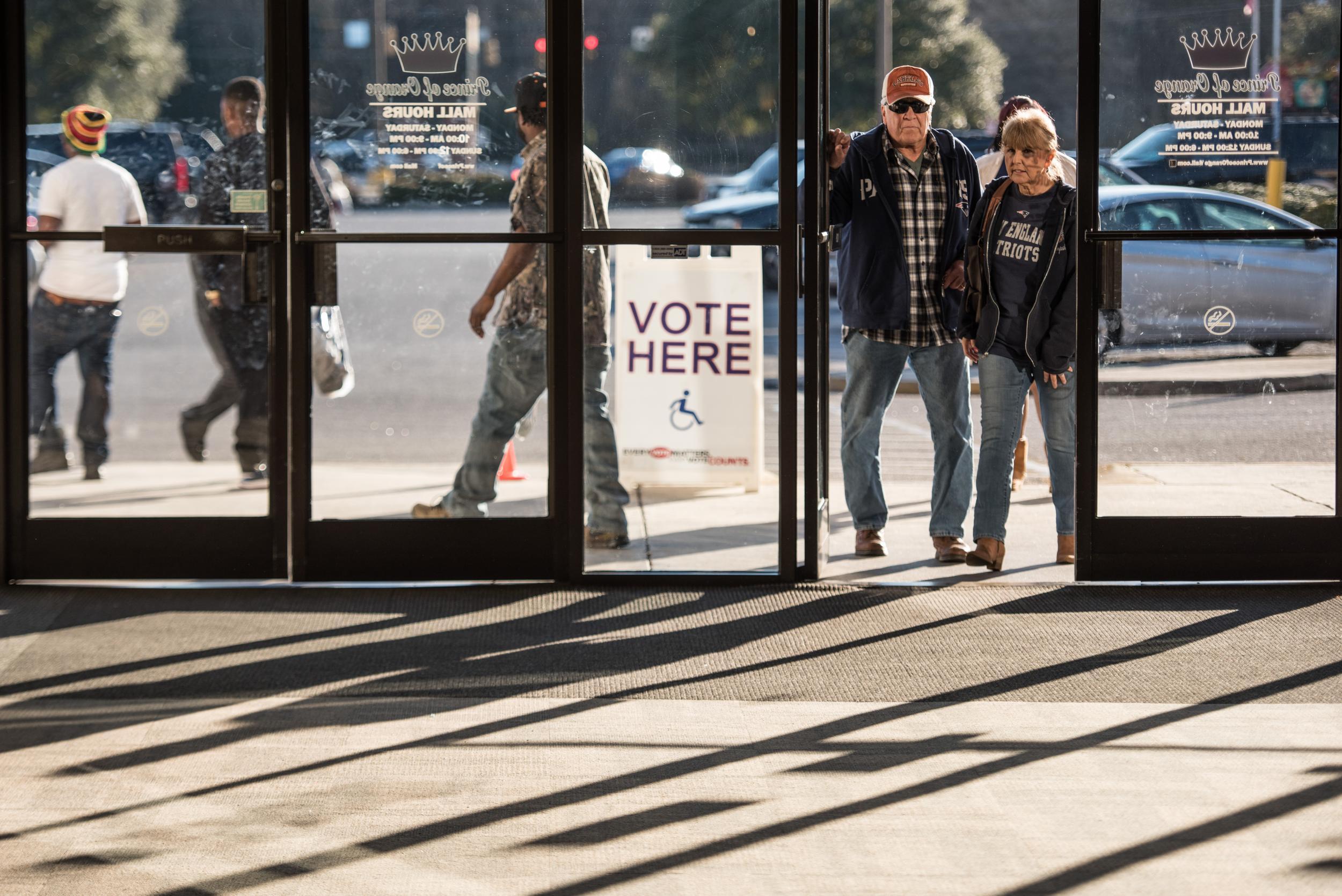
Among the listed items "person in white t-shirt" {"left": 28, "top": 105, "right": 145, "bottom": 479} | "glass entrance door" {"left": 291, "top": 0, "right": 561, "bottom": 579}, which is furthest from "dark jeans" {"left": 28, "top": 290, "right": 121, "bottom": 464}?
"glass entrance door" {"left": 291, "top": 0, "right": 561, "bottom": 579}

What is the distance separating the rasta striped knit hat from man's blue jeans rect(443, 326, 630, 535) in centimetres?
160

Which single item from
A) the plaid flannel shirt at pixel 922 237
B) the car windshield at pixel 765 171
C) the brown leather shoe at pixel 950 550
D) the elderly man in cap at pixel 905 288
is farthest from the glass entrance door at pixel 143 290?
the brown leather shoe at pixel 950 550

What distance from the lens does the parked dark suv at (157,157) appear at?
20.6 feet

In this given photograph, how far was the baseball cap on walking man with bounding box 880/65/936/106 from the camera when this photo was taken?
6812mm

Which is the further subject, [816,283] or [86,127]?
[816,283]

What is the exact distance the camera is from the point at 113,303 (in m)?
6.43

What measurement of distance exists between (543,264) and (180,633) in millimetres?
1858

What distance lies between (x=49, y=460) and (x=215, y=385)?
0.69 meters

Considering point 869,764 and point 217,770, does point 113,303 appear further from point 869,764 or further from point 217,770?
point 869,764

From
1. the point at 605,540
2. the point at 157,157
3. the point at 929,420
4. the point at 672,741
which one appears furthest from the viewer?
the point at 929,420

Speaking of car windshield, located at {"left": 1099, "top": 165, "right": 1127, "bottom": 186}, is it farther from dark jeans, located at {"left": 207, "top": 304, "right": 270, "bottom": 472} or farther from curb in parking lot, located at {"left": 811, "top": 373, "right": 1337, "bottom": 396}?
dark jeans, located at {"left": 207, "top": 304, "right": 270, "bottom": 472}

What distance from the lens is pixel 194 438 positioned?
255 inches

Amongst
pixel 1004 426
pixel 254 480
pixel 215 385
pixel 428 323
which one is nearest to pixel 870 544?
pixel 1004 426

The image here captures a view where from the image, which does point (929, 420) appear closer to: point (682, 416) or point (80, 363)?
point (682, 416)
